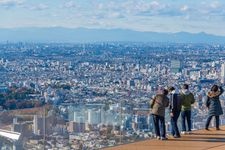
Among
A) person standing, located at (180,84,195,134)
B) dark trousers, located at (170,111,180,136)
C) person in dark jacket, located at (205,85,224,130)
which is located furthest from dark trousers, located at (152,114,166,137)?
person in dark jacket, located at (205,85,224,130)

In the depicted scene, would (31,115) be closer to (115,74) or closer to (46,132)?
(46,132)

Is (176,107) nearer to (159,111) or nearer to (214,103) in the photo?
(159,111)

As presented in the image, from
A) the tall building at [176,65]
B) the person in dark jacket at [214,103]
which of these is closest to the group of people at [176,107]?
the person in dark jacket at [214,103]

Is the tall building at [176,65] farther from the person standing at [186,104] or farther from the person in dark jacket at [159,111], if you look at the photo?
the person in dark jacket at [159,111]

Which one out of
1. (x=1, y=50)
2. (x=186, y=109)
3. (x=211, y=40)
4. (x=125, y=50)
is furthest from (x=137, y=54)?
(x=186, y=109)

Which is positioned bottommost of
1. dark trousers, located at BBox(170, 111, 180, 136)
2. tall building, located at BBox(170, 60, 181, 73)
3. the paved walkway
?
the paved walkway

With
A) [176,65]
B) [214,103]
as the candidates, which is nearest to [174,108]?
[214,103]

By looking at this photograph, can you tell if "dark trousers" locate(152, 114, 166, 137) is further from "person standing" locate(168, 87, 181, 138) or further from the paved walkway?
"person standing" locate(168, 87, 181, 138)
